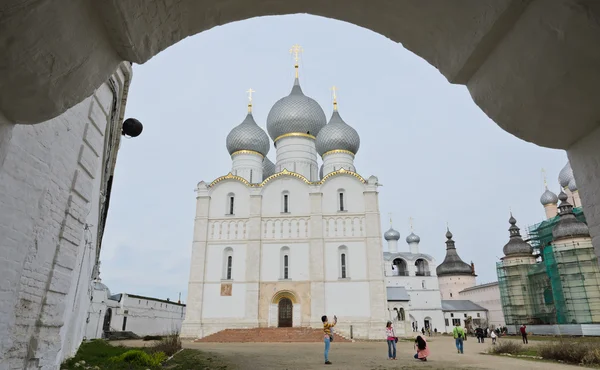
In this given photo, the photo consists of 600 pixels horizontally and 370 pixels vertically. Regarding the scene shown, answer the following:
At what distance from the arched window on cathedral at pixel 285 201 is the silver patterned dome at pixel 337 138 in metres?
6.35

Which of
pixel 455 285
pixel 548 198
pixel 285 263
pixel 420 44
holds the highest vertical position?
pixel 548 198

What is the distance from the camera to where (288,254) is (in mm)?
28234

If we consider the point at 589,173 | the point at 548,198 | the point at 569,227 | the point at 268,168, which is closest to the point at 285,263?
the point at 268,168

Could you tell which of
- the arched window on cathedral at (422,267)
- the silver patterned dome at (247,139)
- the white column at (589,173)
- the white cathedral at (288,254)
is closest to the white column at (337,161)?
the white cathedral at (288,254)

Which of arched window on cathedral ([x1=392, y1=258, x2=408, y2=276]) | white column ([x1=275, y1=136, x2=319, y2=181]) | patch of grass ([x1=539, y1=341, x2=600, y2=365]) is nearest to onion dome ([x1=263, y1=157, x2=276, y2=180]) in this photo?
white column ([x1=275, y1=136, x2=319, y2=181])

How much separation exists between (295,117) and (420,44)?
32.0m

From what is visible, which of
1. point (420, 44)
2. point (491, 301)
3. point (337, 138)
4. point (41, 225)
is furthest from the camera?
point (491, 301)

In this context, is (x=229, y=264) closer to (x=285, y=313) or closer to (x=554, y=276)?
(x=285, y=313)

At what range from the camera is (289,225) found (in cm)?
2892

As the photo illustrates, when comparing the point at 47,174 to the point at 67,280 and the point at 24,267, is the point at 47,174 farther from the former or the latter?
the point at 67,280

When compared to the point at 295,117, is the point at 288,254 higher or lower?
lower

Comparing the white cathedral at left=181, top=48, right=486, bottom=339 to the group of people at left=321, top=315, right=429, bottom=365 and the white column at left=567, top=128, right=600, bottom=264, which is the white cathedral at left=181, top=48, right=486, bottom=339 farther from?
the white column at left=567, top=128, right=600, bottom=264

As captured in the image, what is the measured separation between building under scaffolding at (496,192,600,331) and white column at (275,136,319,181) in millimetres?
21358

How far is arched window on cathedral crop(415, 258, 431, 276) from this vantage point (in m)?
50.4
